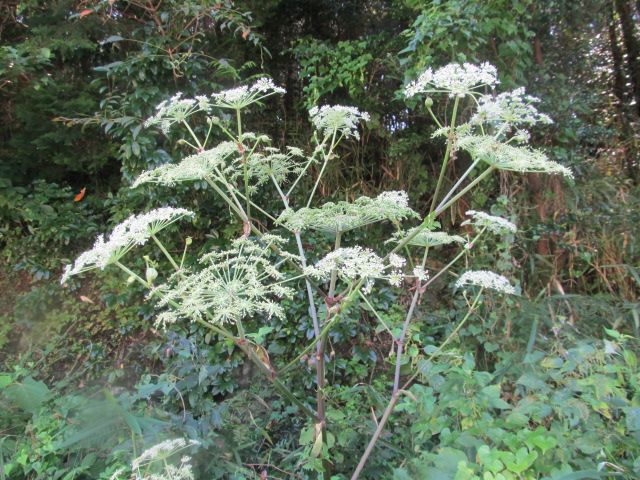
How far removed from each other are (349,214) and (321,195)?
8.76 feet

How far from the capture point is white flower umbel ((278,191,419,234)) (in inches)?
60.4

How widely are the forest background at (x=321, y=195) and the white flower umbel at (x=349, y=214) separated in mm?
747

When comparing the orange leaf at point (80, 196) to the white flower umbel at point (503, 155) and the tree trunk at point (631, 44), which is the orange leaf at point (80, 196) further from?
the tree trunk at point (631, 44)

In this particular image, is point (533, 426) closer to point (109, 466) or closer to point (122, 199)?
point (109, 466)

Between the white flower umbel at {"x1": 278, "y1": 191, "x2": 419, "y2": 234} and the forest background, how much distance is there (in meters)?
0.75

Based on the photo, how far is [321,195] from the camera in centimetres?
426

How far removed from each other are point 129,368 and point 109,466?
1.52 m

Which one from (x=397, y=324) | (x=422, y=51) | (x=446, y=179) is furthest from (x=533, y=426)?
(x=446, y=179)

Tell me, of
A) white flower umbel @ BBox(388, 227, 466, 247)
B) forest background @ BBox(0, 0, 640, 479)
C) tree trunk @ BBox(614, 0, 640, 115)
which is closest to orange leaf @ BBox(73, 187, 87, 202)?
forest background @ BBox(0, 0, 640, 479)

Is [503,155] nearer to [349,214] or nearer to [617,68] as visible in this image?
[349,214]

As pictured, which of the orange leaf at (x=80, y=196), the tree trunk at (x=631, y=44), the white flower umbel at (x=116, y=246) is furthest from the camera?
the tree trunk at (x=631, y=44)

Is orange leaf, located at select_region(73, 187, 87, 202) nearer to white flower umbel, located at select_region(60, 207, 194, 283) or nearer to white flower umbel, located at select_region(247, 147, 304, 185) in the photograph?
white flower umbel, located at select_region(247, 147, 304, 185)

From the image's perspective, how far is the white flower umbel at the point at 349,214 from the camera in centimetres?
153

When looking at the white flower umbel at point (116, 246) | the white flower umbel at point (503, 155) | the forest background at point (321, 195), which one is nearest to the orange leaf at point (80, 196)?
the forest background at point (321, 195)
